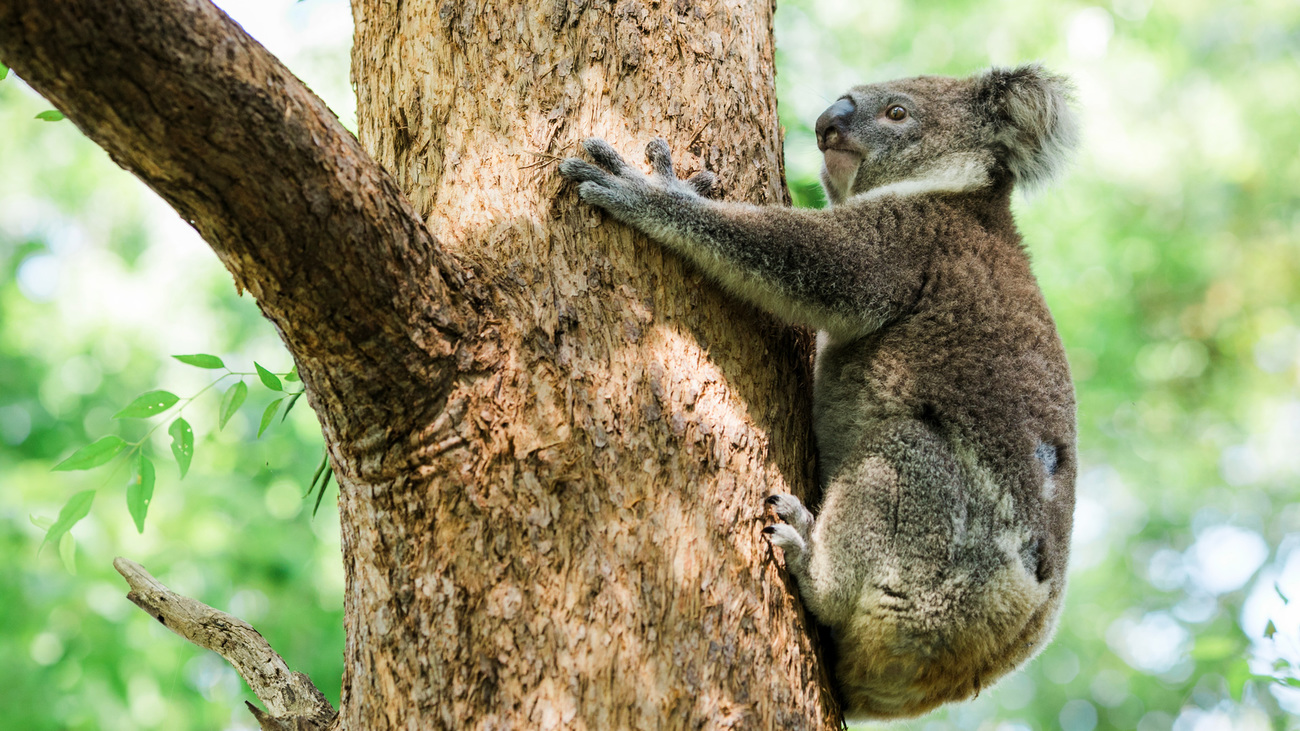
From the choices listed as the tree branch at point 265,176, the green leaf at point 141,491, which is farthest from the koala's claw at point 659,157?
the green leaf at point 141,491

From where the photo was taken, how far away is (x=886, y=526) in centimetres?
250

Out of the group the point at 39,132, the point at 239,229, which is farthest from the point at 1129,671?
the point at 39,132

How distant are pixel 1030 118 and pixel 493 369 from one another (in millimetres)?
2424

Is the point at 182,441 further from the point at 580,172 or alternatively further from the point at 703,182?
the point at 703,182

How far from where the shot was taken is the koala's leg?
7.80ft

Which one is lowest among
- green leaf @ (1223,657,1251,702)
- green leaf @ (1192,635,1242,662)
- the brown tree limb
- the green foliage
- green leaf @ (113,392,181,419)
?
green leaf @ (1223,657,1251,702)

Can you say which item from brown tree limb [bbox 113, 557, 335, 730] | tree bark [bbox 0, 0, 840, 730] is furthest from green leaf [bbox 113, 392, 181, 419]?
tree bark [bbox 0, 0, 840, 730]

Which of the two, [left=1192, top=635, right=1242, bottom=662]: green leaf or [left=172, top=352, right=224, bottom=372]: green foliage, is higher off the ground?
[left=172, top=352, right=224, bottom=372]: green foliage

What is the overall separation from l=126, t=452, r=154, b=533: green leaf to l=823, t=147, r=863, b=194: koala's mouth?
2.57 m

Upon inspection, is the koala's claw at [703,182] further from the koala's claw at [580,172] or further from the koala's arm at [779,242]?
the koala's claw at [580,172]

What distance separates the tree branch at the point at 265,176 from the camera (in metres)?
1.51

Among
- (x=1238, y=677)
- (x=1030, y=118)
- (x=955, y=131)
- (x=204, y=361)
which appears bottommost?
(x=1238, y=677)

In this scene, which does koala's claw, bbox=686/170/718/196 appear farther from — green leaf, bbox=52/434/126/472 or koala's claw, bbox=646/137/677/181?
green leaf, bbox=52/434/126/472

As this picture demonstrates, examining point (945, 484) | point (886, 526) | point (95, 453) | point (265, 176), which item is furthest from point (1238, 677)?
point (95, 453)
